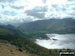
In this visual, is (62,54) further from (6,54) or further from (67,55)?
(6,54)

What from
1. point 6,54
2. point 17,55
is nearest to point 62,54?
point 17,55

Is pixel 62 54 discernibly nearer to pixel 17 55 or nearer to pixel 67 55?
pixel 67 55

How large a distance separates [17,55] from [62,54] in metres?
8.31

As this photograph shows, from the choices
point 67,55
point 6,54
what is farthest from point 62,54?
point 6,54

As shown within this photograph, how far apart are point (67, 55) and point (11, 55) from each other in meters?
10.1

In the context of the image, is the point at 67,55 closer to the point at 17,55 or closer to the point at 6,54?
the point at 17,55

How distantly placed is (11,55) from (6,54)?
96 cm

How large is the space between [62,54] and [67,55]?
94 cm

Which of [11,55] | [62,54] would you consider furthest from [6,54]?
[62,54]

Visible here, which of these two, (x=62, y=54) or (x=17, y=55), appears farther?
(x=17, y=55)

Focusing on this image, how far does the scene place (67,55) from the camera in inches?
1025

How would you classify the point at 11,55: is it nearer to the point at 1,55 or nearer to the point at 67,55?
the point at 1,55

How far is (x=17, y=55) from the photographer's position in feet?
90.5

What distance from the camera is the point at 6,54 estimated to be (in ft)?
88.9
